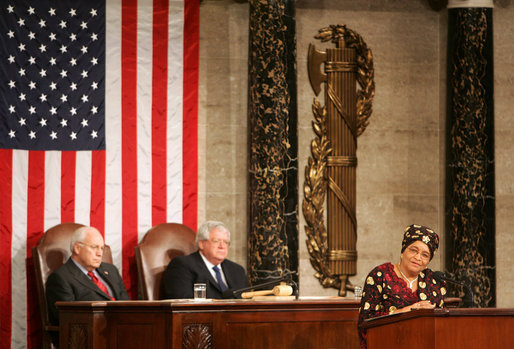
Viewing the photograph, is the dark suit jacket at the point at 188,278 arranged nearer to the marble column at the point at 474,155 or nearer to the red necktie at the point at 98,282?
the red necktie at the point at 98,282

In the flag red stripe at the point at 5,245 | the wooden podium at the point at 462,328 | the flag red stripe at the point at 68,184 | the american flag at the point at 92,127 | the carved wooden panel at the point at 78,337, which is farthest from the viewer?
the flag red stripe at the point at 68,184

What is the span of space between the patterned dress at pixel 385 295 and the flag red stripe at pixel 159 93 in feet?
12.8

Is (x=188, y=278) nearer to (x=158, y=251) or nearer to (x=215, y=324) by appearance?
(x=158, y=251)

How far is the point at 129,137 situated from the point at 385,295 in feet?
13.9

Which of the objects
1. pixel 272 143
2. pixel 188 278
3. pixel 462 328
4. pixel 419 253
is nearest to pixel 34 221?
pixel 188 278

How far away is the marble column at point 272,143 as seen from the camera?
8.91 meters

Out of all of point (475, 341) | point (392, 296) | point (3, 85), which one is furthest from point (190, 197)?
point (475, 341)

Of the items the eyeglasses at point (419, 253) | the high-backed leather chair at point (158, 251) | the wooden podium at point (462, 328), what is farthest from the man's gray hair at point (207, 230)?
the wooden podium at point (462, 328)

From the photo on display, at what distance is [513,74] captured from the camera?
9.98 meters

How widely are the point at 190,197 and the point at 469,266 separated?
119 inches

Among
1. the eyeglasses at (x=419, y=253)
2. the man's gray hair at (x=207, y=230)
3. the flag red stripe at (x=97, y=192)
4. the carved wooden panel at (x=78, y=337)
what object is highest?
the flag red stripe at (x=97, y=192)

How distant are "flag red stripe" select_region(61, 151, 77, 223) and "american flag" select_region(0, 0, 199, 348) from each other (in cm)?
1

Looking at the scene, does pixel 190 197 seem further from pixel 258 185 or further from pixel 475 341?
pixel 475 341

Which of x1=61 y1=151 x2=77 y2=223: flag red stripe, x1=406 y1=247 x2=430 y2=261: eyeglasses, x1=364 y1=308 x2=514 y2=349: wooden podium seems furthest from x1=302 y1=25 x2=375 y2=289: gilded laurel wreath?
x1=364 y1=308 x2=514 y2=349: wooden podium
